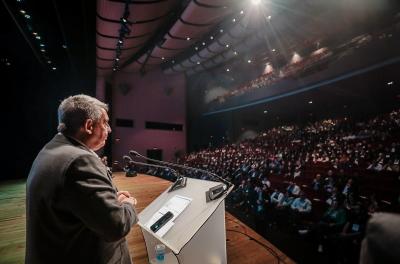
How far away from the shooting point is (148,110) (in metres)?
13.3

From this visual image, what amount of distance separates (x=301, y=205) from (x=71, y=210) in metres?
4.77

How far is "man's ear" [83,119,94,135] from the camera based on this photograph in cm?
93

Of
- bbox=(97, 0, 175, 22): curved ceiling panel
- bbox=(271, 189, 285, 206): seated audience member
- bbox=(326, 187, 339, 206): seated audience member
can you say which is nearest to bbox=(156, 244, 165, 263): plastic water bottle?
bbox=(326, 187, 339, 206): seated audience member

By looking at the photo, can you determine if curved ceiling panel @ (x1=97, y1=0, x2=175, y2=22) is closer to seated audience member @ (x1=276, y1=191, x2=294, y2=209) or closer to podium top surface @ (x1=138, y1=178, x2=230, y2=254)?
seated audience member @ (x1=276, y1=191, x2=294, y2=209)

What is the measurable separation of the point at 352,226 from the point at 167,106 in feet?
39.0

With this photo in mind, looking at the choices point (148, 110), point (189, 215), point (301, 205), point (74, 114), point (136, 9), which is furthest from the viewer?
point (148, 110)

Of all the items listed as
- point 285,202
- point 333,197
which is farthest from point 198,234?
point 285,202

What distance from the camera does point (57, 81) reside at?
787 cm

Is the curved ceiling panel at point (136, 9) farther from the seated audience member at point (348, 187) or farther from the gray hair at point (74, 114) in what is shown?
the seated audience member at point (348, 187)

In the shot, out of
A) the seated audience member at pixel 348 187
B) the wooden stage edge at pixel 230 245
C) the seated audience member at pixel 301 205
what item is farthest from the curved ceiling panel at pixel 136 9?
the seated audience member at pixel 348 187

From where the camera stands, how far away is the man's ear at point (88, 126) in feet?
3.04

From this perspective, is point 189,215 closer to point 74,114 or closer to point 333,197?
point 74,114

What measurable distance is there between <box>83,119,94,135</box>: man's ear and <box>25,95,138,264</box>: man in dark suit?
0.23ft

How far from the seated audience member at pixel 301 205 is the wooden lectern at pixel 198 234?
403 cm
